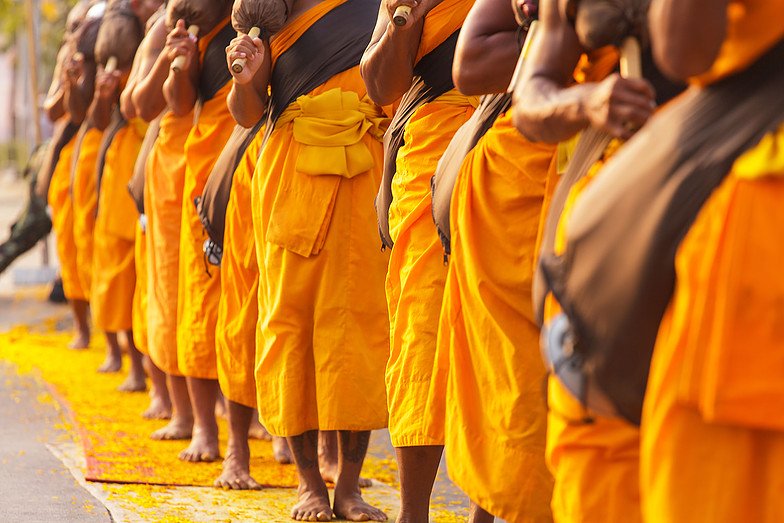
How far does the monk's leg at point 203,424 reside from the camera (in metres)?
6.69

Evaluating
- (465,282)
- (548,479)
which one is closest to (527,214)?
(465,282)

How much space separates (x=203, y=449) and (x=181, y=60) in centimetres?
178

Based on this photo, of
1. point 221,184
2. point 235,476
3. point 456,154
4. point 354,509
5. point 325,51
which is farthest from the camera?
point 221,184

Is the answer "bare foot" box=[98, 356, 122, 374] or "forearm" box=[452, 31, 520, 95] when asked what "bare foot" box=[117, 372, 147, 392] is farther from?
"forearm" box=[452, 31, 520, 95]

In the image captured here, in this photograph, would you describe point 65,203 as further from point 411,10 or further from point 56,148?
point 411,10

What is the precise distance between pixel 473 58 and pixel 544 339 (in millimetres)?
1263

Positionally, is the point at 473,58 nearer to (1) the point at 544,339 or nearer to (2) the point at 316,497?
(1) the point at 544,339

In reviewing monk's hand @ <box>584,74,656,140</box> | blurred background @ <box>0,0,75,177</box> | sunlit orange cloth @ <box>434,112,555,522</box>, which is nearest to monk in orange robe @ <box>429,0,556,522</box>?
sunlit orange cloth @ <box>434,112,555,522</box>

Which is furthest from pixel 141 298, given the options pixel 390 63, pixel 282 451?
pixel 390 63

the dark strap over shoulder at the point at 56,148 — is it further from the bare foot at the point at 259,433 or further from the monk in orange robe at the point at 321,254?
the monk in orange robe at the point at 321,254

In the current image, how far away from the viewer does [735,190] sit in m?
2.47

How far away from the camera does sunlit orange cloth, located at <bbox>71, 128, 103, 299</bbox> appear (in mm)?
9773

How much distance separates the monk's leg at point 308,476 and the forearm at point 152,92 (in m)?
2.29

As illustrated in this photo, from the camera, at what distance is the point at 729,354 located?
2.46m
